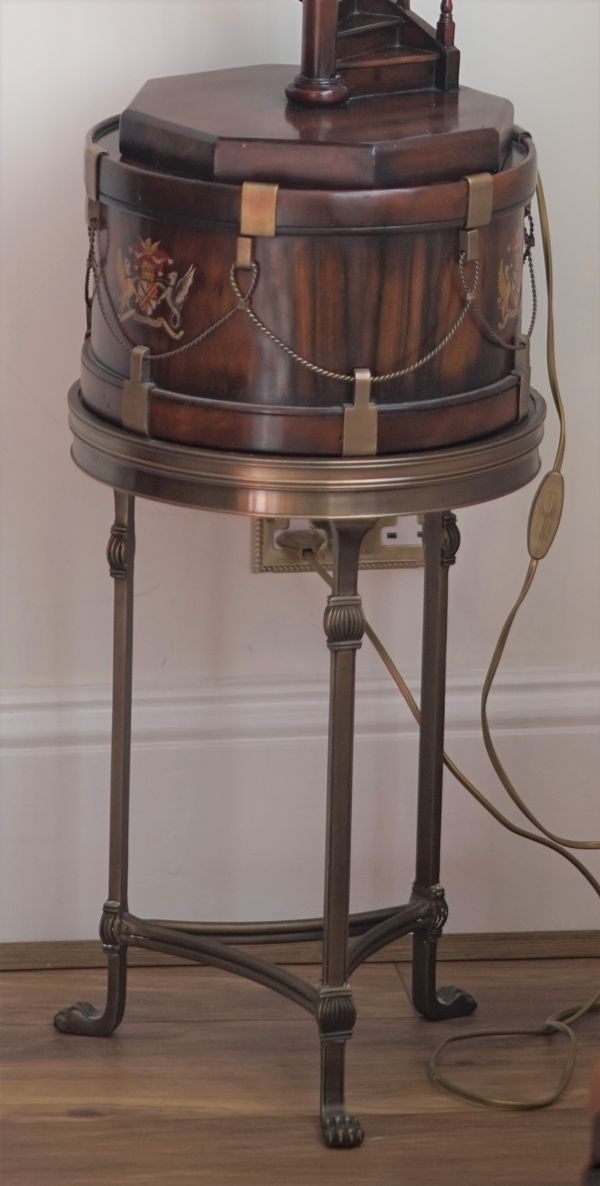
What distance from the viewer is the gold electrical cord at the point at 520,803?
1.63 metres

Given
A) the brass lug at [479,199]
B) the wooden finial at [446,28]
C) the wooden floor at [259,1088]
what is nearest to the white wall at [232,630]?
the wooden floor at [259,1088]

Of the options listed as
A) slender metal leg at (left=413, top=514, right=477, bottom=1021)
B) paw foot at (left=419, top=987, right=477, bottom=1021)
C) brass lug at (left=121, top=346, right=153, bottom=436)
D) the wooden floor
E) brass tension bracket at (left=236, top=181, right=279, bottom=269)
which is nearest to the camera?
brass tension bracket at (left=236, top=181, right=279, bottom=269)

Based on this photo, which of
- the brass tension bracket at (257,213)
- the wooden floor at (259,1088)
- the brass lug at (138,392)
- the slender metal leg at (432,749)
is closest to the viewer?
the brass tension bracket at (257,213)

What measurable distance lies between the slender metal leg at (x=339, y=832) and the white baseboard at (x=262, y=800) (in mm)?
369

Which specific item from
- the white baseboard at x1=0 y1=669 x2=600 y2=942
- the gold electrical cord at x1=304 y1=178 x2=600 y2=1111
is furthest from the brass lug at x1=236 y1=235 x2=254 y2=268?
the white baseboard at x1=0 y1=669 x2=600 y2=942

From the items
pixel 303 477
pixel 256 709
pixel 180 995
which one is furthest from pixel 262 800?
pixel 303 477

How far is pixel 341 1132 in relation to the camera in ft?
5.03

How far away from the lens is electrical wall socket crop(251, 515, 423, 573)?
1765 millimetres

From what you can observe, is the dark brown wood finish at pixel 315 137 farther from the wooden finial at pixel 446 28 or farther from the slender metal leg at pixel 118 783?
the slender metal leg at pixel 118 783

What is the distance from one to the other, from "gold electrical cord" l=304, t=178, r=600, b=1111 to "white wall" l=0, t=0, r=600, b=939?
47 mm

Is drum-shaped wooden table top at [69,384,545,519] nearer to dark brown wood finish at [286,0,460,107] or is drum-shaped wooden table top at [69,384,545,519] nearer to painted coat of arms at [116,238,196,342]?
painted coat of arms at [116,238,196,342]

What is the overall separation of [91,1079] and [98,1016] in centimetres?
10

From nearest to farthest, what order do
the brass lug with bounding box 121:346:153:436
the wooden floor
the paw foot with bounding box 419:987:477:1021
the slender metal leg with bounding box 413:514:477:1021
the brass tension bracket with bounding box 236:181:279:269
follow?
1. the brass tension bracket with bounding box 236:181:279:269
2. the brass lug with bounding box 121:346:153:436
3. the wooden floor
4. the slender metal leg with bounding box 413:514:477:1021
5. the paw foot with bounding box 419:987:477:1021

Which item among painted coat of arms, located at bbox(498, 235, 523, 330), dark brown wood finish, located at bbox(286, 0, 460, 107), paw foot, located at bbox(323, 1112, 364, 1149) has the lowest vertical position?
paw foot, located at bbox(323, 1112, 364, 1149)
